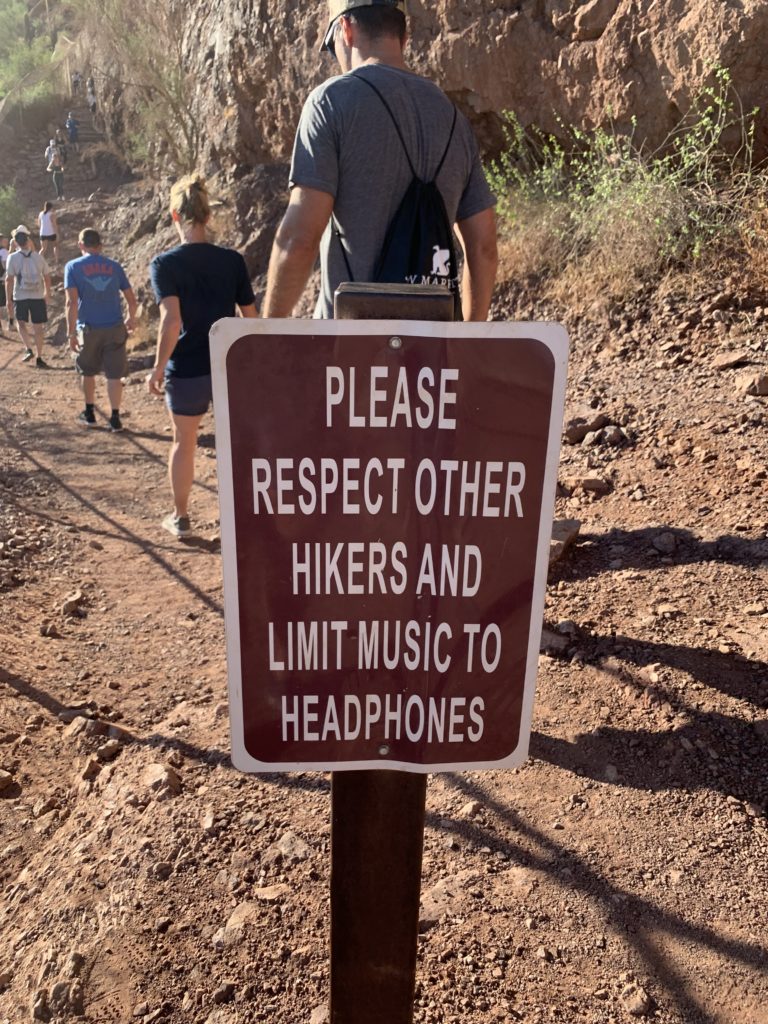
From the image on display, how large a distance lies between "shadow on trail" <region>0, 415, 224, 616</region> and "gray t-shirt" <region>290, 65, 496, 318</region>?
6.64 feet

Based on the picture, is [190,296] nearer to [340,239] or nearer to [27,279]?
[340,239]

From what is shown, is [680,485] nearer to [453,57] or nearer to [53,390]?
[453,57]

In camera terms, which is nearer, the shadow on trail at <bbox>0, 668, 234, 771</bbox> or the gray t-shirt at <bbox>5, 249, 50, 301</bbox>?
the shadow on trail at <bbox>0, 668, 234, 771</bbox>

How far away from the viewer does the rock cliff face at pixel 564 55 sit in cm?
595

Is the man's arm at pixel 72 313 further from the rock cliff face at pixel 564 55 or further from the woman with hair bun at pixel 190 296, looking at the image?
the rock cliff face at pixel 564 55

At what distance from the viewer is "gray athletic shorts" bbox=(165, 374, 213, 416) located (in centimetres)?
447

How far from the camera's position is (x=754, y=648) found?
2.86 metres

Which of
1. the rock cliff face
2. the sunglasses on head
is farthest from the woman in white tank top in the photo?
the sunglasses on head

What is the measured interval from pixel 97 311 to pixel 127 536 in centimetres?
263

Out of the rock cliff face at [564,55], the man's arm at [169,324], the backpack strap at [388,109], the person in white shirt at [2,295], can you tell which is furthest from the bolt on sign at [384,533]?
the person in white shirt at [2,295]

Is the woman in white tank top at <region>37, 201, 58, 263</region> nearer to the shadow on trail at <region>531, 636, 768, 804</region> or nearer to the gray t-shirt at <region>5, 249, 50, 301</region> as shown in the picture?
the gray t-shirt at <region>5, 249, 50, 301</region>

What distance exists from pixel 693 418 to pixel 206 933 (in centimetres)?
354

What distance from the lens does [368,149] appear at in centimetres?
244

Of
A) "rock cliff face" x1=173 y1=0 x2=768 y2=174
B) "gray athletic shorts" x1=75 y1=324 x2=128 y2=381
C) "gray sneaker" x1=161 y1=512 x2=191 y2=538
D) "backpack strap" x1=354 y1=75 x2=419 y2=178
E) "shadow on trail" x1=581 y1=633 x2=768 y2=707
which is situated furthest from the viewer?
"gray athletic shorts" x1=75 y1=324 x2=128 y2=381
